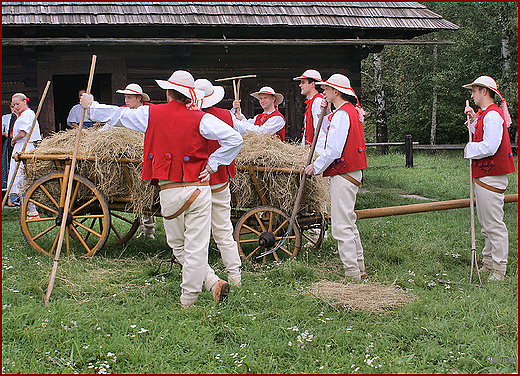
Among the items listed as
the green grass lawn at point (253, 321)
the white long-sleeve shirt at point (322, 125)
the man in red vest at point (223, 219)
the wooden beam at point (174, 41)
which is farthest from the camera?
the wooden beam at point (174, 41)

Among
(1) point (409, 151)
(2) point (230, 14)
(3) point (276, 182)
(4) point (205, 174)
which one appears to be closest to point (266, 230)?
(3) point (276, 182)

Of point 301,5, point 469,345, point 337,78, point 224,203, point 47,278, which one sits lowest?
point 469,345

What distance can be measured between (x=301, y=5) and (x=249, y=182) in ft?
17.7

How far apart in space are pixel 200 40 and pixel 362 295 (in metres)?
5.52

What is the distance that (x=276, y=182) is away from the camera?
547 cm

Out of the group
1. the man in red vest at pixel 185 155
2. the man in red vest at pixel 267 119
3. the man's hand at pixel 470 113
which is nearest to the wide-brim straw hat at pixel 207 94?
the man in red vest at pixel 185 155

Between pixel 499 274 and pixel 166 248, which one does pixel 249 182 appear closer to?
pixel 166 248

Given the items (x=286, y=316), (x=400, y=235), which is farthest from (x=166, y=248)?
(x=400, y=235)

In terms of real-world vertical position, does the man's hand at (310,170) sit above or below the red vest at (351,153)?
below

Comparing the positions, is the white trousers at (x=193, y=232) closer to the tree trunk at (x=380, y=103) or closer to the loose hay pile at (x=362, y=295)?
the loose hay pile at (x=362, y=295)

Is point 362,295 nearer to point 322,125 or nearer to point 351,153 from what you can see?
point 351,153

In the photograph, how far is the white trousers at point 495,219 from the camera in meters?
5.12

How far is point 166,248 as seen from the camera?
6133 mm

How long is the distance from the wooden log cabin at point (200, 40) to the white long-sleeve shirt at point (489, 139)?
455 cm
